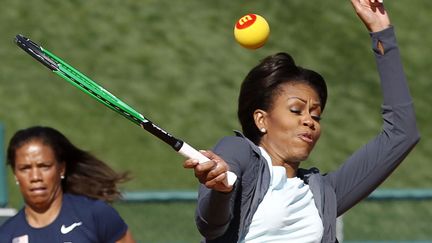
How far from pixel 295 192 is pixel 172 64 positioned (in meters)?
8.95

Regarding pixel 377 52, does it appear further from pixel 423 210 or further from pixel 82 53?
pixel 82 53

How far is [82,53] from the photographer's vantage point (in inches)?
516

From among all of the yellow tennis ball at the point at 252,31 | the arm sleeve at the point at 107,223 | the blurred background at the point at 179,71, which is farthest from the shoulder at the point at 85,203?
the blurred background at the point at 179,71

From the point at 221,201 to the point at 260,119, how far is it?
593mm

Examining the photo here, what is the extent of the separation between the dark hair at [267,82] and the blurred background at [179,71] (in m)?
7.10

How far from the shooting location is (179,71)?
12969mm

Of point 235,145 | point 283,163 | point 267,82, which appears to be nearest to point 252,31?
point 267,82

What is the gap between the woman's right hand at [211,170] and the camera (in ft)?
12.0

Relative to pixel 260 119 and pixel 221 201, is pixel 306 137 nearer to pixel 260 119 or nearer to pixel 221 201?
pixel 260 119

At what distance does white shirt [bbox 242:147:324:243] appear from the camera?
13.3ft

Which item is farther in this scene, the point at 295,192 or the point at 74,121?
the point at 74,121

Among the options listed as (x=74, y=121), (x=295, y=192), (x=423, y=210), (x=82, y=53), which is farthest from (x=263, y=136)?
(x=82, y=53)

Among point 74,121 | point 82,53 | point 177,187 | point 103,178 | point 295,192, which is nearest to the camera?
point 295,192

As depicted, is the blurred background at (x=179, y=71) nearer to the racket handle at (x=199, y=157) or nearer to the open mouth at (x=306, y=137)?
the open mouth at (x=306, y=137)
